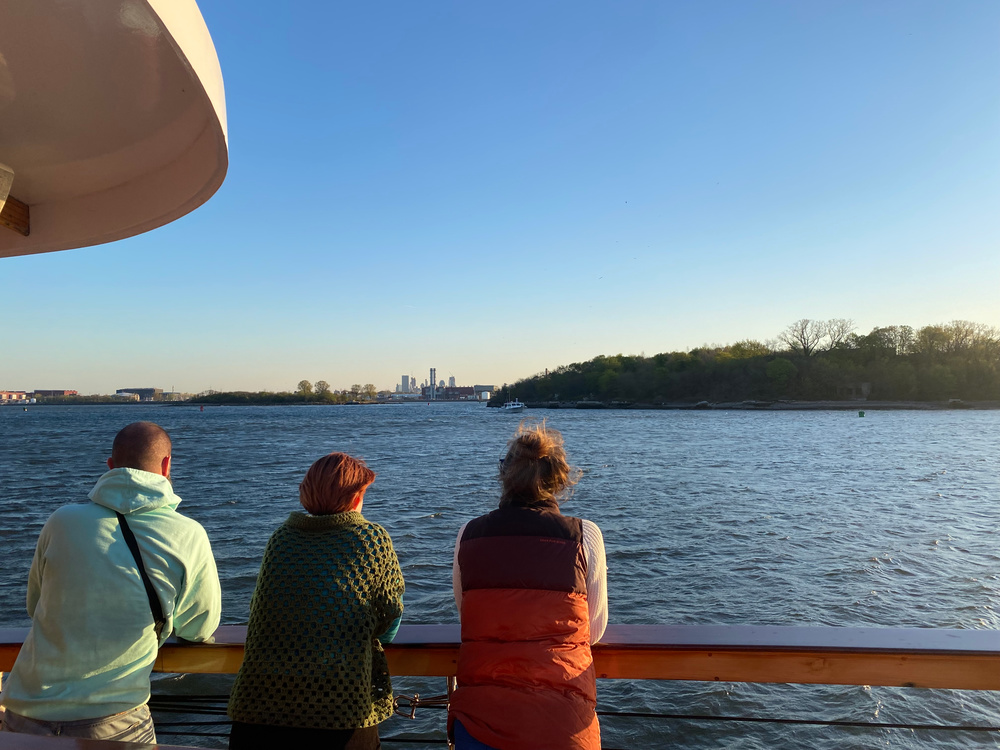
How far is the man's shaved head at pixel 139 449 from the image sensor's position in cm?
162

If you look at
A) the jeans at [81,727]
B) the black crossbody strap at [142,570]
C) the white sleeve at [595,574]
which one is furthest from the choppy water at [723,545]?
the white sleeve at [595,574]

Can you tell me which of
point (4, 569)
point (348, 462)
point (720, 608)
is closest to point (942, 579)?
point (720, 608)

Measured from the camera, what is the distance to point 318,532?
1597 millimetres

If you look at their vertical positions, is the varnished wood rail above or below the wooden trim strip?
below

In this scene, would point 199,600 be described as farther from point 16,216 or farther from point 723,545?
point 723,545

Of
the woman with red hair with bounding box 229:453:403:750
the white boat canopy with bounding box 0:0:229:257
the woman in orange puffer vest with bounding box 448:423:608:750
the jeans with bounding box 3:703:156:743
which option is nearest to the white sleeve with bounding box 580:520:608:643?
the woman in orange puffer vest with bounding box 448:423:608:750

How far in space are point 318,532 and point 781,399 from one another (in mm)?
89776

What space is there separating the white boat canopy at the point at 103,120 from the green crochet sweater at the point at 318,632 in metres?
1.07

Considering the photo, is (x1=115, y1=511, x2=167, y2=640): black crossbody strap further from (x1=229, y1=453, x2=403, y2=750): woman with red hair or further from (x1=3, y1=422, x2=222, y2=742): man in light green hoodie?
(x1=229, y1=453, x2=403, y2=750): woman with red hair

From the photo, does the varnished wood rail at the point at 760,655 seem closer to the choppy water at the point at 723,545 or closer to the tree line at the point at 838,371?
the choppy water at the point at 723,545

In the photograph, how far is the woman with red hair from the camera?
1501mm

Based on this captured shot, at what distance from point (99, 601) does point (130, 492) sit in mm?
262

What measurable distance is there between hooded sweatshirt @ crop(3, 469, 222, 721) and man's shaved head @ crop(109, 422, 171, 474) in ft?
0.16

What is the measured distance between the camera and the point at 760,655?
1.74 meters
